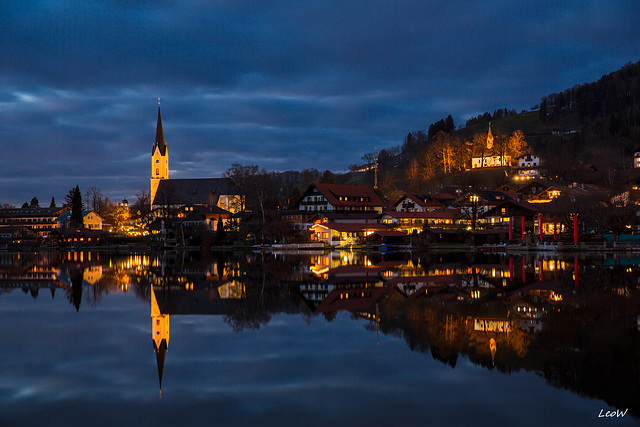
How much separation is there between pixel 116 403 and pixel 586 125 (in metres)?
183

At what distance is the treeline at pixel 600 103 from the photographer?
160 meters

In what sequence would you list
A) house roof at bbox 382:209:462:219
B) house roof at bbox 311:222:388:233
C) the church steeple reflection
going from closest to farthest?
the church steeple reflection, house roof at bbox 311:222:388:233, house roof at bbox 382:209:462:219

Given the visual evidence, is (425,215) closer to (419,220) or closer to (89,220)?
(419,220)

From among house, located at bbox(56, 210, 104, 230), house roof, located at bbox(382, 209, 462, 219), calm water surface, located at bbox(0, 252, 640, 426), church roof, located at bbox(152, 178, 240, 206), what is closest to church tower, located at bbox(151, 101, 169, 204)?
church roof, located at bbox(152, 178, 240, 206)

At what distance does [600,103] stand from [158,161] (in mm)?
140209

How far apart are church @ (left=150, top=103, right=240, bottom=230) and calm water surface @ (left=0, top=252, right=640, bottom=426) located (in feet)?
219

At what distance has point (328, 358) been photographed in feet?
36.0

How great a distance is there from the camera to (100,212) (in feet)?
373

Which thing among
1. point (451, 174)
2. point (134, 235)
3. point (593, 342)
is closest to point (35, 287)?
point (593, 342)

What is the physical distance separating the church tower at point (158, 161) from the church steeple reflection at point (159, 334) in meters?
96.2

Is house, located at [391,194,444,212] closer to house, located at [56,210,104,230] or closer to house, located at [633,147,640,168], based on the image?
house, located at [56,210,104,230]

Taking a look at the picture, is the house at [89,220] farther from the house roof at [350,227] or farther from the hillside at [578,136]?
the hillside at [578,136]

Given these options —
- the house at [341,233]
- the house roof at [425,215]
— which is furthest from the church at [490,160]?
the house at [341,233]

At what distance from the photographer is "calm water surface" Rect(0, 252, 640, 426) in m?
7.97
